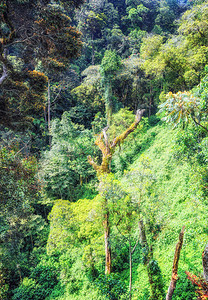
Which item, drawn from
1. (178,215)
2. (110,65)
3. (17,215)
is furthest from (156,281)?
(110,65)

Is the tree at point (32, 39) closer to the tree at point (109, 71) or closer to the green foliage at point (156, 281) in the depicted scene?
the green foliage at point (156, 281)

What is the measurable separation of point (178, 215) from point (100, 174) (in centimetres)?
365

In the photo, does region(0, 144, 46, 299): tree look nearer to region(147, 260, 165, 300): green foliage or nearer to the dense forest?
the dense forest

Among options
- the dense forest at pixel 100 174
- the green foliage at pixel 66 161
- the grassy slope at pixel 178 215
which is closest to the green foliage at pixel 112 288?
the dense forest at pixel 100 174

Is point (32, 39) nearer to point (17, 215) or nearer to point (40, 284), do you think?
point (17, 215)

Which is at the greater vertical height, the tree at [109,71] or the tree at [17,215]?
the tree at [109,71]

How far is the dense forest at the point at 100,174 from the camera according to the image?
4.16m

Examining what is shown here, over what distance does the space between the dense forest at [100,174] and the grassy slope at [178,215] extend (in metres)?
0.04

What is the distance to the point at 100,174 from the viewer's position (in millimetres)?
7355

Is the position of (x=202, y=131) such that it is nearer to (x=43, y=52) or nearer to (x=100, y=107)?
(x=43, y=52)

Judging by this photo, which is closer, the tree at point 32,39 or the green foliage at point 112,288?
the tree at point 32,39

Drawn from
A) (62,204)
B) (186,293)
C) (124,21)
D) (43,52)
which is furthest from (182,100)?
(124,21)

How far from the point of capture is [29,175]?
175 inches

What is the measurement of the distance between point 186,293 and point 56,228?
5823 millimetres
